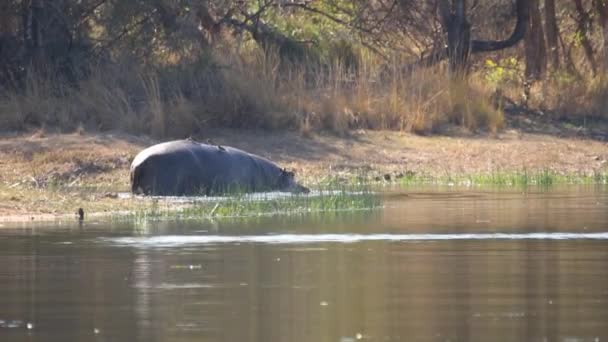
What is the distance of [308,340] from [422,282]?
7.32 feet

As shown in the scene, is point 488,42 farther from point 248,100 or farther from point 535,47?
point 248,100

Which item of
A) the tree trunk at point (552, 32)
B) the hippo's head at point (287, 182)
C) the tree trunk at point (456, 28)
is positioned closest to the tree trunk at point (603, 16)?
the tree trunk at point (552, 32)

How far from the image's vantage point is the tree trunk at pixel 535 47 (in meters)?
26.1

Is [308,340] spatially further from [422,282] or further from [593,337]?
[422,282]

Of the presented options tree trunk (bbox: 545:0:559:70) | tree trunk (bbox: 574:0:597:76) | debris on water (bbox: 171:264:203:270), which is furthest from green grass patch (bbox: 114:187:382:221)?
tree trunk (bbox: 574:0:597:76)

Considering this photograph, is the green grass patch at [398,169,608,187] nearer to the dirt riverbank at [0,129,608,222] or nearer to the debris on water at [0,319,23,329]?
the dirt riverbank at [0,129,608,222]

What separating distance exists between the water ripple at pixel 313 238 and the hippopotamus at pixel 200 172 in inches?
169

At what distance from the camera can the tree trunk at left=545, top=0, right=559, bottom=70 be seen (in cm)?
2609

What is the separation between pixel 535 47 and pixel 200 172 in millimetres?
10236

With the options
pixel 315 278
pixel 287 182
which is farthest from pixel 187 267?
pixel 287 182

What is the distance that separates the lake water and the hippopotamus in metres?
3.12

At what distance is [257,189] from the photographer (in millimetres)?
18172

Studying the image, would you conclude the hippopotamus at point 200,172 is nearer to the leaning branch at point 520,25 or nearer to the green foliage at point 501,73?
the leaning branch at point 520,25

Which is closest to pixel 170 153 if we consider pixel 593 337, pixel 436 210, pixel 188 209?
pixel 188 209
